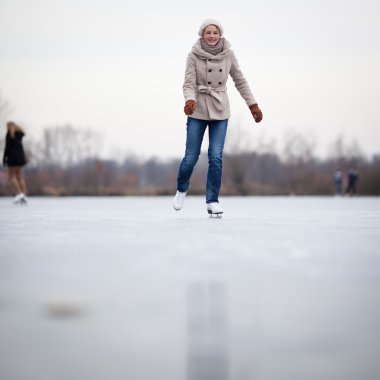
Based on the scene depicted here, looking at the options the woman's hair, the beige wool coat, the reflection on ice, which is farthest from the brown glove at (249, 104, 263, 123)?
the woman's hair

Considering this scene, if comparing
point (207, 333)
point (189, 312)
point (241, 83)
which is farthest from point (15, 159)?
point (207, 333)

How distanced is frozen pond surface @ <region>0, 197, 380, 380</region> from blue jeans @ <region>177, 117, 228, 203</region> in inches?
108

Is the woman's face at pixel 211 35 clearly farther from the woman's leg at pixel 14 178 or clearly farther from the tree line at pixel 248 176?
the tree line at pixel 248 176

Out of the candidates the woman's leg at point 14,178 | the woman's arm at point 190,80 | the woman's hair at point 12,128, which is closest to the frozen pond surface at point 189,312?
the woman's arm at point 190,80

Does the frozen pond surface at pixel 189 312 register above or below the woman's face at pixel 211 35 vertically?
below

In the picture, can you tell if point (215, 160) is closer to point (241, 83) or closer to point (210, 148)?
point (210, 148)

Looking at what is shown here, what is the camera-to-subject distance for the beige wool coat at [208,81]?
611 cm

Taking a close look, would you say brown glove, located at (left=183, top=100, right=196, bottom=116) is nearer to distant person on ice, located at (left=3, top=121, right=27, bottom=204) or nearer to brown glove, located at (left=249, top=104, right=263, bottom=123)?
brown glove, located at (left=249, top=104, right=263, bottom=123)

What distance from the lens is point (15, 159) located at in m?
10.7

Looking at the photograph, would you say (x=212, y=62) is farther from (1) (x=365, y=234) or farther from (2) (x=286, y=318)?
(2) (x=286, y=318)

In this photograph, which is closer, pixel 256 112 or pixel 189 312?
pixel 189 312

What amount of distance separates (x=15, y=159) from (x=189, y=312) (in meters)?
9.37

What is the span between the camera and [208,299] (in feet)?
6.78

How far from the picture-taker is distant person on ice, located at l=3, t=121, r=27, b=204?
419 inches
